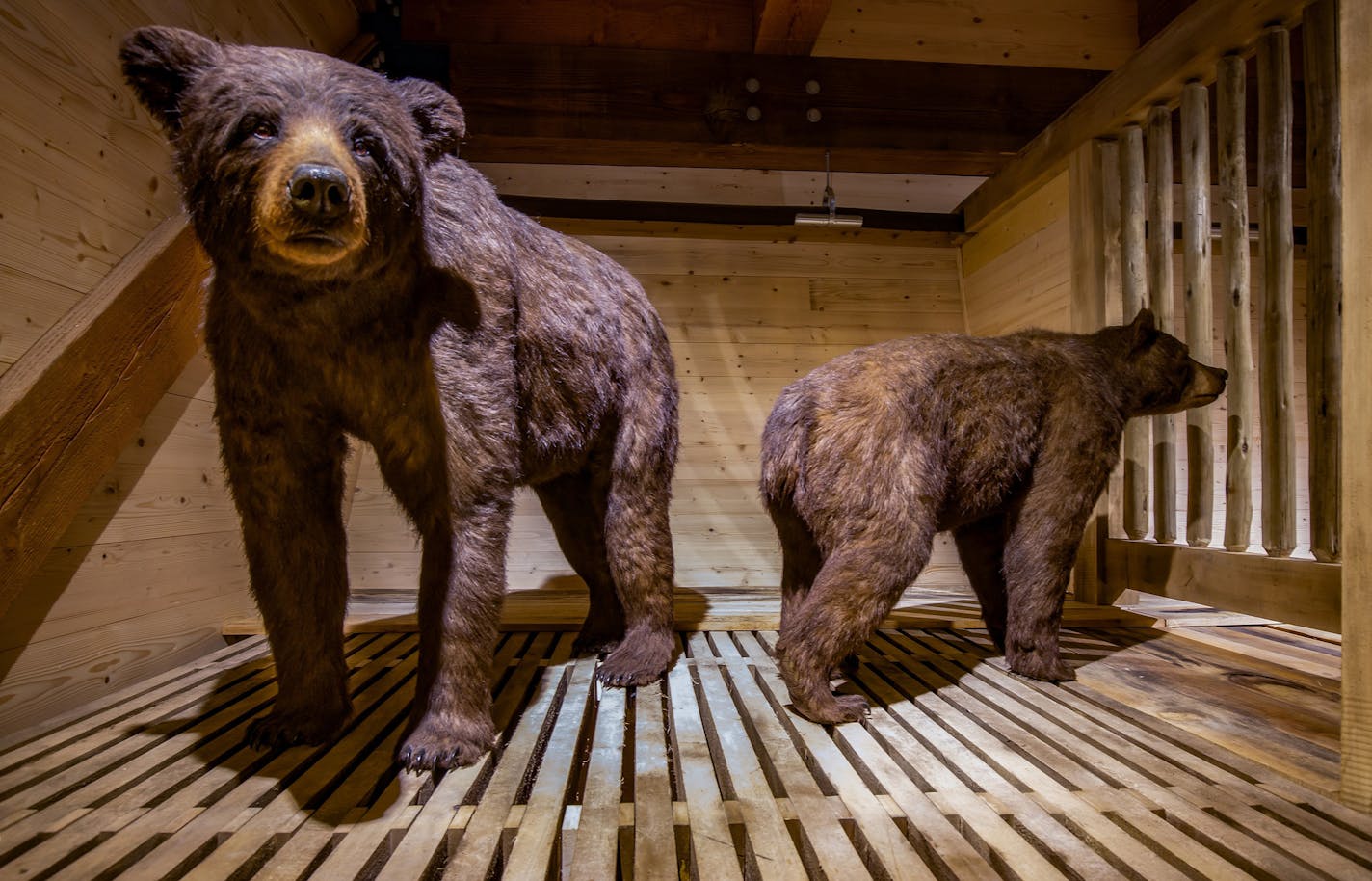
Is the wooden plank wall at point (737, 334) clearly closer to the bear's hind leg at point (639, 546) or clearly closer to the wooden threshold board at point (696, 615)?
the wooden threshold board at point (696, 615)

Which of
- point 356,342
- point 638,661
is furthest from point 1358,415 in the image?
point 356,342

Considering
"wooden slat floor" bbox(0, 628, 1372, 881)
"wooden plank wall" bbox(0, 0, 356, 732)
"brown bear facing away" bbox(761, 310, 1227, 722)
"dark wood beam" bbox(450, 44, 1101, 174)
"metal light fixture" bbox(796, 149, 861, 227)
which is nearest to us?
"wooden slat floor" bbox(0, 628, 1372, 881)

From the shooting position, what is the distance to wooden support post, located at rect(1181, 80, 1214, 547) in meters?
3.23

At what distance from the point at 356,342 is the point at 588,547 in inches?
61.2

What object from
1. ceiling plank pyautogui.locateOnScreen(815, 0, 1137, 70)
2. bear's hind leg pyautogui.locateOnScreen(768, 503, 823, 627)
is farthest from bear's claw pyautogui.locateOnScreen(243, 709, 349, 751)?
ceiling plank pyautogui.locateOnScreen(815, 0, 1137, 70)

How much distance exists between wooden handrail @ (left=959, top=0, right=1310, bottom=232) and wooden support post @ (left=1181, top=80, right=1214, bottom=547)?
0.14m

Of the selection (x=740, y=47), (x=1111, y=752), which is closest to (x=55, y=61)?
(x=740, y=47)

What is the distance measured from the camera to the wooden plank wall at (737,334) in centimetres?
446

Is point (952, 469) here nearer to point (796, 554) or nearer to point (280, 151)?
point (796, 554)

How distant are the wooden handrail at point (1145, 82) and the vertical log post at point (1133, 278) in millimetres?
162

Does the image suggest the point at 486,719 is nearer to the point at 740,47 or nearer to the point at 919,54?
the point at 740,47

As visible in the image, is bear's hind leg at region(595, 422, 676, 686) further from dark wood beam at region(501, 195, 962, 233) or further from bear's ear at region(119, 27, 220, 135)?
dark wood beam at region(501, 195, 962, 233)

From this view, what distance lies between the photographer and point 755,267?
183 inches

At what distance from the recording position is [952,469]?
2553mm
